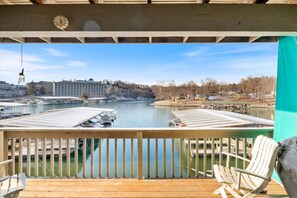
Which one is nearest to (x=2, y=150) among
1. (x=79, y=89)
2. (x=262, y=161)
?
(x=79, y=89)

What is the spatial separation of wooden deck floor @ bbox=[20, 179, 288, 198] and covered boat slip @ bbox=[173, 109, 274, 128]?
102cm

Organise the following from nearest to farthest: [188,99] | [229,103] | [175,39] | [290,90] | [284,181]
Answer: [284,181] < [290,90] < [175,39] < [229,103] < [188,99]

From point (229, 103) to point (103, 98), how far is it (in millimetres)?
3356

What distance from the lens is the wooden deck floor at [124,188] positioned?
3270 millimetres

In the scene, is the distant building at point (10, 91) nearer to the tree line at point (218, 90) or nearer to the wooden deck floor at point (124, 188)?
the wooden deck floor at point (124, 188)

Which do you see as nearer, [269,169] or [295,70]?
[269,169]

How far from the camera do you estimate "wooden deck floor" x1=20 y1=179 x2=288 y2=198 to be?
3270 millimetres

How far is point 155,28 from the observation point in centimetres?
280

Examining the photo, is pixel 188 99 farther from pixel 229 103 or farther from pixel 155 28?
pixel 155 28

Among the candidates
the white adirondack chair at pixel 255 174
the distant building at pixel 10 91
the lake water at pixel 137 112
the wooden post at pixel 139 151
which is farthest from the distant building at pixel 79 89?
the white adirondack chair at pixel 255 174

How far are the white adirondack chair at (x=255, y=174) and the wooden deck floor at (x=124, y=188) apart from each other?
1.28 feet

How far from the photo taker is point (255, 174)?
8.77ft

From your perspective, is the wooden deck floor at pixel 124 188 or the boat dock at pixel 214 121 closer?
the wooden deck floor at pixel 124 188

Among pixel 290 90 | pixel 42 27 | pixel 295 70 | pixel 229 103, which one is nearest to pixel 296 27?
pixel 295 70
